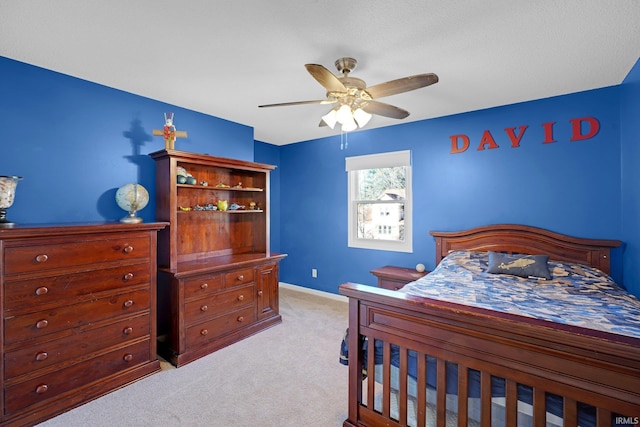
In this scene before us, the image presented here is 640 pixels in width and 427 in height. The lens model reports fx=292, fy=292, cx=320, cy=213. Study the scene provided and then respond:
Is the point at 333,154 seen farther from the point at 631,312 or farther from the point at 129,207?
the point at 631,312

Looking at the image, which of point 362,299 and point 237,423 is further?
point 237,423

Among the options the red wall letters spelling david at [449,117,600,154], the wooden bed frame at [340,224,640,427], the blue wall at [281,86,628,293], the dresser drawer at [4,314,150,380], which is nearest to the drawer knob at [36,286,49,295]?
the dresser drawer at [4,314,150,380]

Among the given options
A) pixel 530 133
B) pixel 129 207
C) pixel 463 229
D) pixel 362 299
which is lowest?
pixel 362 299

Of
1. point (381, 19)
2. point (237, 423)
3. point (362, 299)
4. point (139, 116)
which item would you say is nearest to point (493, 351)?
point (362, 299)

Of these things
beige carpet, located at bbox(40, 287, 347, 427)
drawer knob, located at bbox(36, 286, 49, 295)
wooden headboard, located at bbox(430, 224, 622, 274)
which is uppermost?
wooden headboard, located at bbox(430, 224, 622, 274)

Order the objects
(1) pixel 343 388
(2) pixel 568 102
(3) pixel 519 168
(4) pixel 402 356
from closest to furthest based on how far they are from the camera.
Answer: (4) pixel 402 356 < (1) pixel 343 388 < (2) pixel 568 102 < (3) pixel 519 168

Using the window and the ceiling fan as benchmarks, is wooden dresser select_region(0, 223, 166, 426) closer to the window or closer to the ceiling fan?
the ceiling fan

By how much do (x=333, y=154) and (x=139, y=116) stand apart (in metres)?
2.55

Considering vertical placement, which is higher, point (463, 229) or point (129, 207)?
point (129, 207)

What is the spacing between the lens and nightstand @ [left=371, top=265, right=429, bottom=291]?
330cm

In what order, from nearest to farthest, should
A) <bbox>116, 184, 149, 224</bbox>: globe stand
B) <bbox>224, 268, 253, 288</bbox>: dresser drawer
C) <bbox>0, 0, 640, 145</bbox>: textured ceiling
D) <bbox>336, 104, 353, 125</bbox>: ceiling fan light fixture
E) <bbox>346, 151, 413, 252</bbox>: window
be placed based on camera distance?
<bbox>0, 0, 640, 145</bbox>: textured ceiling
<bbox>336, 104, 353, 125</bbox>: ceiling fan light fixture
<bbox>116, 184, 149, 224</bbox>: globe stand
<bbox>224, 268, 253, 288</bbox>: dresser drawer
<bbox>346, 151, 413, 252</bbox>: window

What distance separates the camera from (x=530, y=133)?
3070 millimetres

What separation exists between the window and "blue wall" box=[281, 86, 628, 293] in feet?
0.34

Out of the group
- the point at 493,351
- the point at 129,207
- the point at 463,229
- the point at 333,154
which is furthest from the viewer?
the point at 333,154
